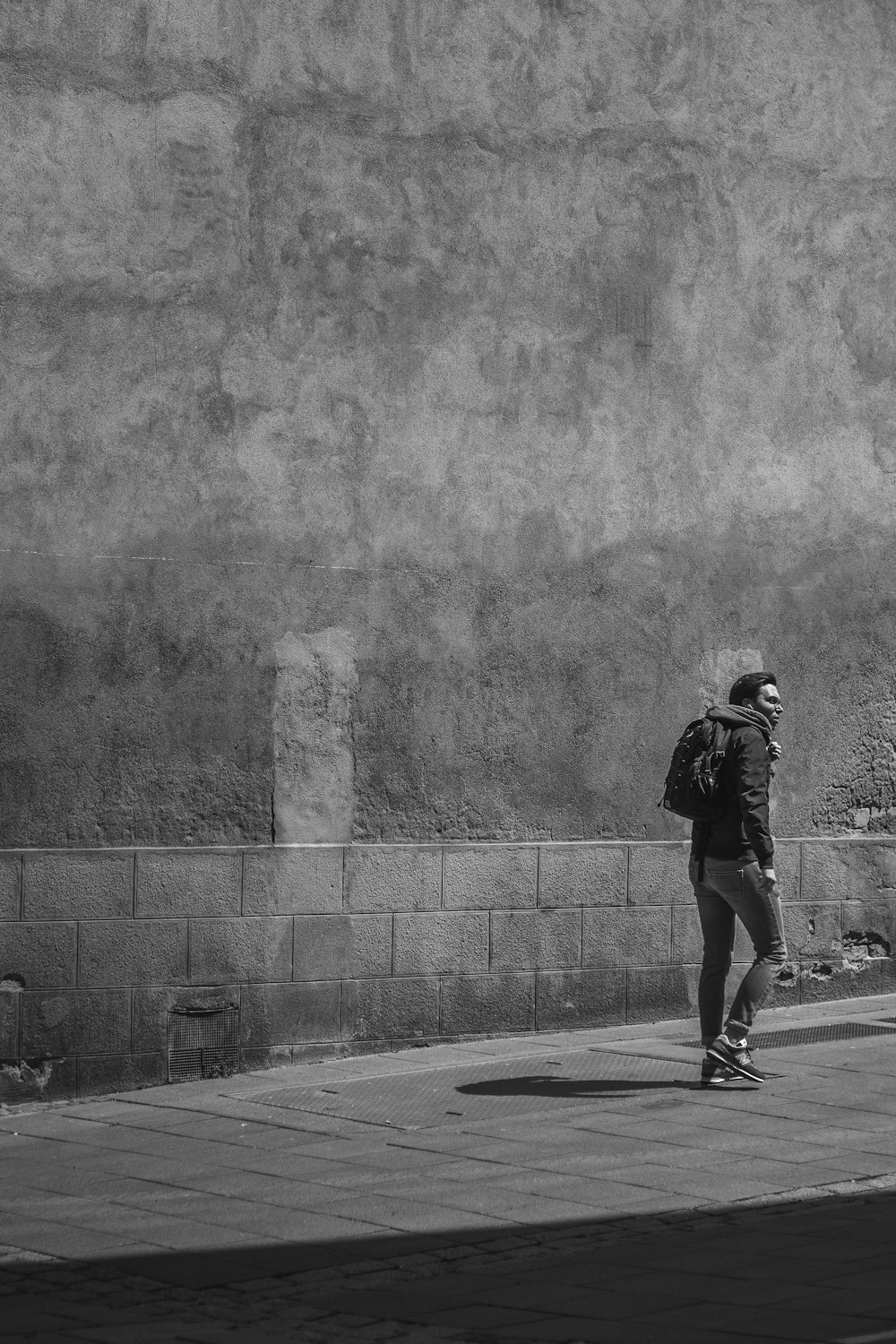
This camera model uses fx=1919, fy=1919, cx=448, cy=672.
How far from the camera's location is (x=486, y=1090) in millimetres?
8609

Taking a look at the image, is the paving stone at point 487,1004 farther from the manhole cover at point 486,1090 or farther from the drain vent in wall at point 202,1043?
the drain vent in wall at point 202,1043

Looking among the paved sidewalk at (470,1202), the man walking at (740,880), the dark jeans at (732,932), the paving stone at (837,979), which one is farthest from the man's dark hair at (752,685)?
the paving stone at (837,979)

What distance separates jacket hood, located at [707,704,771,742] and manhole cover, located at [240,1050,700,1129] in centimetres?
164

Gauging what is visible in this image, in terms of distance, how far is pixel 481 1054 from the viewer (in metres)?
9.48

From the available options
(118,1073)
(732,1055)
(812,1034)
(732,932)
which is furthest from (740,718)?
(118,1073)

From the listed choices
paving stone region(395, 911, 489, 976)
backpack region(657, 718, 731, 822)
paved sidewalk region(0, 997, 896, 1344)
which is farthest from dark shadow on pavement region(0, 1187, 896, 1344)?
paving stone region(395, 911, 489, 976)

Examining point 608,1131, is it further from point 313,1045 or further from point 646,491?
point 646,491

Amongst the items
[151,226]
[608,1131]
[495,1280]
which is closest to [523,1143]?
[608,1131]

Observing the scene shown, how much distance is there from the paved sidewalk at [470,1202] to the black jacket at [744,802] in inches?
41.8

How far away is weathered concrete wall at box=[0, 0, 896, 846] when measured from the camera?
8938 mm

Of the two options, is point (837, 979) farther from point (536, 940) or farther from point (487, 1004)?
point (487, 1004)

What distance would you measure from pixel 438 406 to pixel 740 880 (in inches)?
119

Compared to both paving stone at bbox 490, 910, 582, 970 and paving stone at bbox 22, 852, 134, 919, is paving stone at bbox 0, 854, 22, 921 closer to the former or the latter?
paving stone at bbox 22, 852, 134, 919

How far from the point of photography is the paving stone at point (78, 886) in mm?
8664
